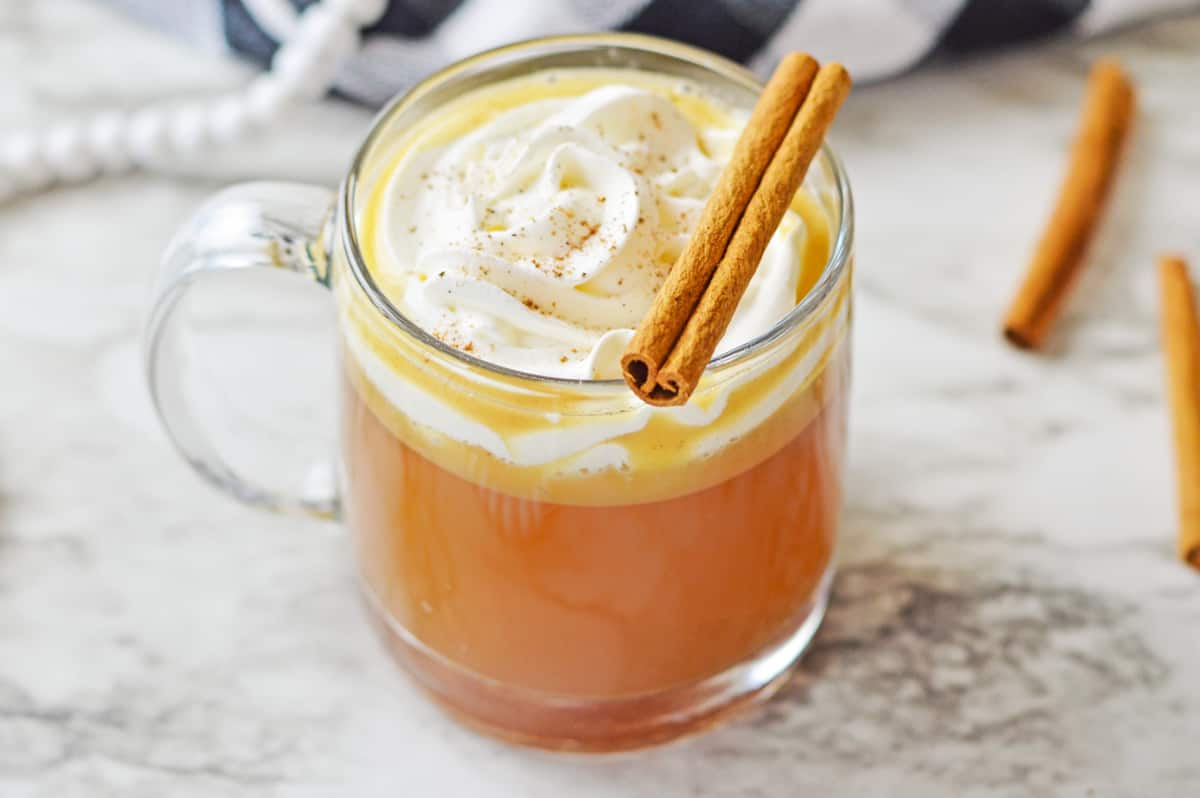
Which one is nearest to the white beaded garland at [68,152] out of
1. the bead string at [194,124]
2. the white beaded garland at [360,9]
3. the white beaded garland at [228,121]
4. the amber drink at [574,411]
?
the bead string at [194,124]

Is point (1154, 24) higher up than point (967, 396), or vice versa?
point (1154, 24)

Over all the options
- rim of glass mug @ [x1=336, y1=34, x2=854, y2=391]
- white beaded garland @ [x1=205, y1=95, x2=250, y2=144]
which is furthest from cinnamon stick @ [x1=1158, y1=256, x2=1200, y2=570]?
white beaded garland @ [x1=205, y1=95, x2=250, y2=144]

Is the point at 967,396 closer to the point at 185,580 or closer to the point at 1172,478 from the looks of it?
the point at 1172,478

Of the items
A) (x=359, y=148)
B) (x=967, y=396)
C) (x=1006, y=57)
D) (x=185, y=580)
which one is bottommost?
(x=185, y=580)

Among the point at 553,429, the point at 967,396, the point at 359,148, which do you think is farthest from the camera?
the point at 967,396

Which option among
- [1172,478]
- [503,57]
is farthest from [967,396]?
[503,57]

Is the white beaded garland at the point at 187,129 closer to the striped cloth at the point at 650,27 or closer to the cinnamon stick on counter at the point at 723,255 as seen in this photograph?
the striped cloth at the point at 650,27
